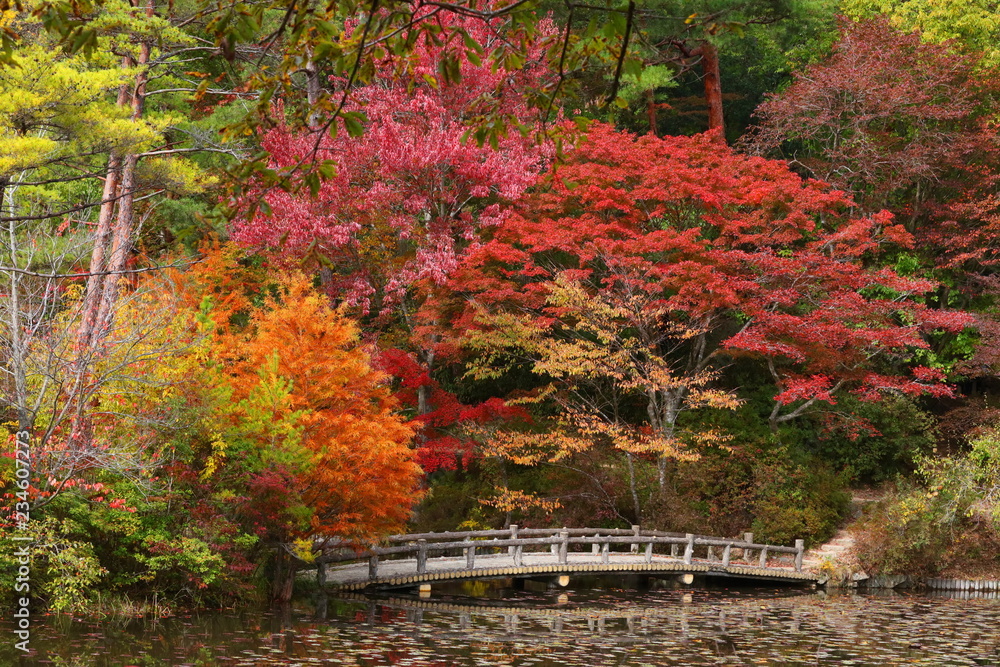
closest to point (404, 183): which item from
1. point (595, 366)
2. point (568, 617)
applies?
point (595, 366)

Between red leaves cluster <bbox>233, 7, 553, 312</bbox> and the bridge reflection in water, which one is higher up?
red leaves cluster <bbox>233, 7, 553, 312</bbox>

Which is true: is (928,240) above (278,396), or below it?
above

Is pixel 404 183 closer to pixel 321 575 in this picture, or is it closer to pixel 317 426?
pixel 317 426

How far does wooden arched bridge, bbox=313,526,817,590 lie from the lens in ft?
53.6

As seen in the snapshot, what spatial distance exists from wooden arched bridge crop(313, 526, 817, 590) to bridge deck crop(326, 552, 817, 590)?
2 cm

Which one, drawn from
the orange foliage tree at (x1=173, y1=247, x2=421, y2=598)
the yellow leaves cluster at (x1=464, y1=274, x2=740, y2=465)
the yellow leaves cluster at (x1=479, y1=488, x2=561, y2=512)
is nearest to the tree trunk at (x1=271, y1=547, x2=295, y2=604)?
the orange foliage tree at (x1=173, y1=247, x2=421, y2=598)

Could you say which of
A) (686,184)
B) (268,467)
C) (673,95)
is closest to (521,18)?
(268,467)

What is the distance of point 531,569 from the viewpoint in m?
17.4

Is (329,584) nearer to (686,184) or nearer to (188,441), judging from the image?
(188,441)

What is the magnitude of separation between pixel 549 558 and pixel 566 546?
2.47 feet

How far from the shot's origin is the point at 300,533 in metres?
14.0

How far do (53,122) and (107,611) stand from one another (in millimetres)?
6228

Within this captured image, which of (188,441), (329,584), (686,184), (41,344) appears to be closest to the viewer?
(41,344)

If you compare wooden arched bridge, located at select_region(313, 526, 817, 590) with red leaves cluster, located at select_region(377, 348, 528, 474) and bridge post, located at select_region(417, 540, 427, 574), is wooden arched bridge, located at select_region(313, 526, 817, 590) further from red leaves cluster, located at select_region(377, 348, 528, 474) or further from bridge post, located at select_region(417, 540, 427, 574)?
red leaves cluster, located at select_region(377, 348, 528, 474)
